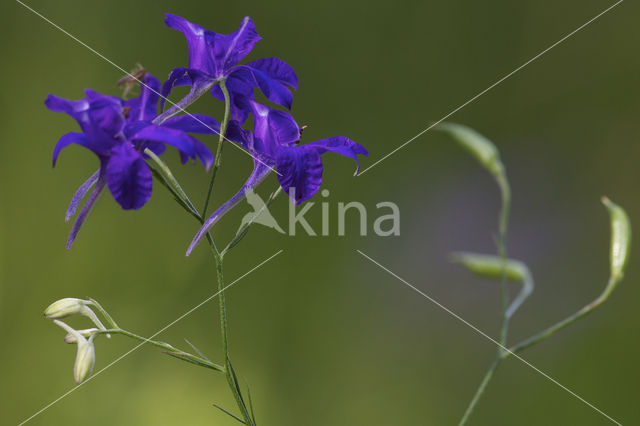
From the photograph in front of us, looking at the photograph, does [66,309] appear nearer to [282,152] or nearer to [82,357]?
[82,357]

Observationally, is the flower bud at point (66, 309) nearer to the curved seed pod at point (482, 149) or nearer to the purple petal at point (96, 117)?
the purple petal at point (96, 117)

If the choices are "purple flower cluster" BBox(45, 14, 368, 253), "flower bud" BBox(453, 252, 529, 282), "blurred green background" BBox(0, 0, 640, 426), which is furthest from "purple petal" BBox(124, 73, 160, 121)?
"blurred green background" BBox(0, 0, 640, 426)

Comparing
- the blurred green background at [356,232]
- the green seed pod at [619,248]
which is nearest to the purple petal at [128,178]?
the green seed pod at [619,248]

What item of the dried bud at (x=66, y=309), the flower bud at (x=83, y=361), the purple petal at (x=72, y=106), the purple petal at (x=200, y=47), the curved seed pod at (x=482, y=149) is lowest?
the flower bud at (x=83, y=361)

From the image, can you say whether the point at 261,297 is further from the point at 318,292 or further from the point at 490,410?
the point at 490,410

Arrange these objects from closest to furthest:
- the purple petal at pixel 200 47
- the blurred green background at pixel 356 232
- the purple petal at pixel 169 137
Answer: the purple petal at pixel 169 137 < the purple petal at pixel 200 47 < the blurred green background at pixel 356 232

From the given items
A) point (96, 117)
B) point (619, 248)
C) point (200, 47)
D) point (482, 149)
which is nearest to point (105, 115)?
point (96, 117)
